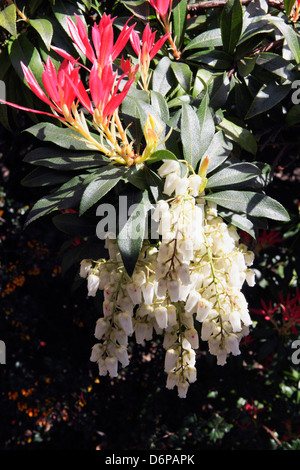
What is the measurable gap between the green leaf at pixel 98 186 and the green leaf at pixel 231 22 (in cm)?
49

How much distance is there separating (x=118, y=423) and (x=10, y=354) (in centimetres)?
63

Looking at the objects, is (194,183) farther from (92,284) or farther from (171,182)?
(92,284)

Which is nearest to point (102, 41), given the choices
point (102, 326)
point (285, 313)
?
point (102, 326)

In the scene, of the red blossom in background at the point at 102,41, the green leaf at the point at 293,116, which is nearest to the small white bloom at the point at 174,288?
the red blossom in background at the point at 102,41

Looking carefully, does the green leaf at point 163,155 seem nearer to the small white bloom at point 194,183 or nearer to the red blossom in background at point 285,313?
the small white bloom at point 194,183

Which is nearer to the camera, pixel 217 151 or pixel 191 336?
pixel 191 336

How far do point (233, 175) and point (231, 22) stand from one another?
16.3 inches

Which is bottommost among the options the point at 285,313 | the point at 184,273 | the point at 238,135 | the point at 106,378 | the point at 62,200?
the point at 106,378

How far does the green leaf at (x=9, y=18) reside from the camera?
1.09 meters

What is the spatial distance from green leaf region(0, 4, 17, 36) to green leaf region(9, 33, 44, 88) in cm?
7

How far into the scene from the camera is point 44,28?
1141 millimetres

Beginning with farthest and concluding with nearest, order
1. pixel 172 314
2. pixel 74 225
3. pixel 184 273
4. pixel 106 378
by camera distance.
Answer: pixel 106 378 < pixel 74 225 < pixel 172 314 < pixel 184 273
